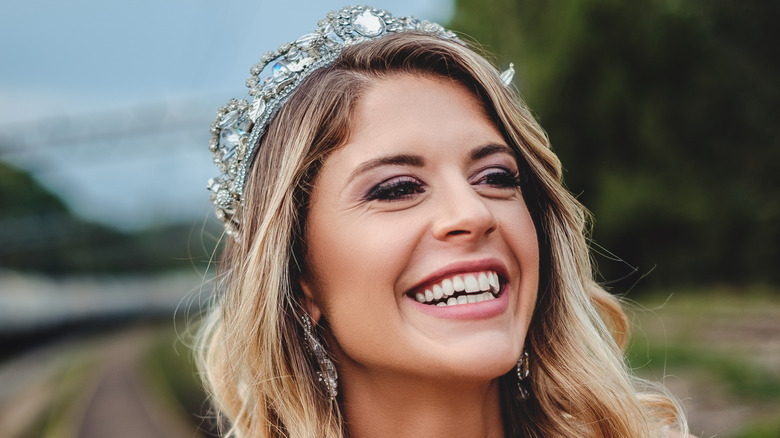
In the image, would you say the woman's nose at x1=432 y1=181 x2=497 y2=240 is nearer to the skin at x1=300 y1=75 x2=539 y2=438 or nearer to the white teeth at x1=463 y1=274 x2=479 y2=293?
the skin at x1=300 y1=75 x2=539 y2=438

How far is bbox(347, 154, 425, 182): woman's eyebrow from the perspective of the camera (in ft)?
7.34

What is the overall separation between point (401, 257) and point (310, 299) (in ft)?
1.61

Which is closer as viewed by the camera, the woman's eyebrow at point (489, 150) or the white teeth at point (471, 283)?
the white teeth at point (471, 283)

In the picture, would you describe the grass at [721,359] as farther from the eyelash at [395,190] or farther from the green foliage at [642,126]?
the green foliage at [642,126]

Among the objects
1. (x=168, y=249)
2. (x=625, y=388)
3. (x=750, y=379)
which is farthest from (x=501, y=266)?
(x=168, y=249)

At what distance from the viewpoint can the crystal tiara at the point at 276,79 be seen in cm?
263

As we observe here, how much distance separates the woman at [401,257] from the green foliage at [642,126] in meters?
12.7

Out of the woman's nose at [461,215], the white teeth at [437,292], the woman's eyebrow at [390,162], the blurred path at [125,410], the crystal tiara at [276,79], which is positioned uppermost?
the crystal tiara at [276,79]

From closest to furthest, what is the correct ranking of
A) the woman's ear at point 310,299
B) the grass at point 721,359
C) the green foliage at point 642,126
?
1. the woman's ear at point 310,299
2. the grass at point 721,359
3. the green foliage at point 642,126

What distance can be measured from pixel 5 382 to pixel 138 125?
9.64 metres

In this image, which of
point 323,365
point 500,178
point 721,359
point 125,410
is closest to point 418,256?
point 500,178

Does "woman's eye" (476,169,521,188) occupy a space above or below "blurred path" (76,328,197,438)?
above

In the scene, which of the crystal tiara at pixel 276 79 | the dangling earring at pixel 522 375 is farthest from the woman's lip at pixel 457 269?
the crystal tiara at pixel 276 79

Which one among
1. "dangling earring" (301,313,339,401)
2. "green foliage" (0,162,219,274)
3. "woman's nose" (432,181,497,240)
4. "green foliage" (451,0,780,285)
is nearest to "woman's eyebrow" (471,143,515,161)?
"woman's nose" (432,181,497,240)
